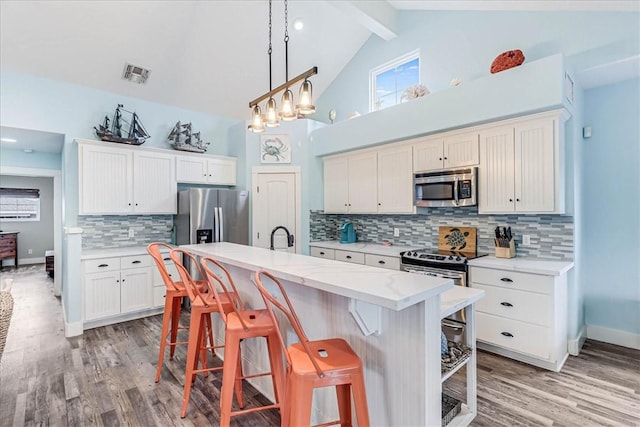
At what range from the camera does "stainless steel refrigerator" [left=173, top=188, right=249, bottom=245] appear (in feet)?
14.2

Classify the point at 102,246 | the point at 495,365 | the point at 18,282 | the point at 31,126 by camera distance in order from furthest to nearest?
the point at 18,282, the point at 102,246, the point at 31,126, the point at 495,365

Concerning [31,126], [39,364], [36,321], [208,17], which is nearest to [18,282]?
[36,321]

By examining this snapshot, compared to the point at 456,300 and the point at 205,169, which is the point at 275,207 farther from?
the point at 456,300

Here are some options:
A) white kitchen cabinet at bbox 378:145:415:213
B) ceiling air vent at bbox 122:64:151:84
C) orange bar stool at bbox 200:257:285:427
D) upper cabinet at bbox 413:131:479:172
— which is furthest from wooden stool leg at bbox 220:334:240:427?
ceiling air vent at bbox 122:64:151:84

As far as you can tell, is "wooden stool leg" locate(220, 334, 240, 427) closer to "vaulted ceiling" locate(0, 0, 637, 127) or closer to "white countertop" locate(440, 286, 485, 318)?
"white countertop" locate(440, 286, 485, 318)

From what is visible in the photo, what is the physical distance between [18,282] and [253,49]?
255 inches

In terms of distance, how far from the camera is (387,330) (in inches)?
60.0

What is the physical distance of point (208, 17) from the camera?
4.04 metres

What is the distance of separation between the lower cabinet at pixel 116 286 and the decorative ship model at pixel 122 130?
4.97ft

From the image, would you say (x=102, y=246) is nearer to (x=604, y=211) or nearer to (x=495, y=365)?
(x=495, y=365)

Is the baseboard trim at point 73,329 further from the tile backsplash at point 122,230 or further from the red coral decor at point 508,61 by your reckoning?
the red coral decor at point 508,61

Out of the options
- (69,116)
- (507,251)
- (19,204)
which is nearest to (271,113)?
(507,251)

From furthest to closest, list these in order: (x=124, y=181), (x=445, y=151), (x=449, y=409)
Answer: (x=124, y=181)
(x=445, y=151)
(x=449, y=409)

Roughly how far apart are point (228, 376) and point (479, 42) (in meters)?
4.13
